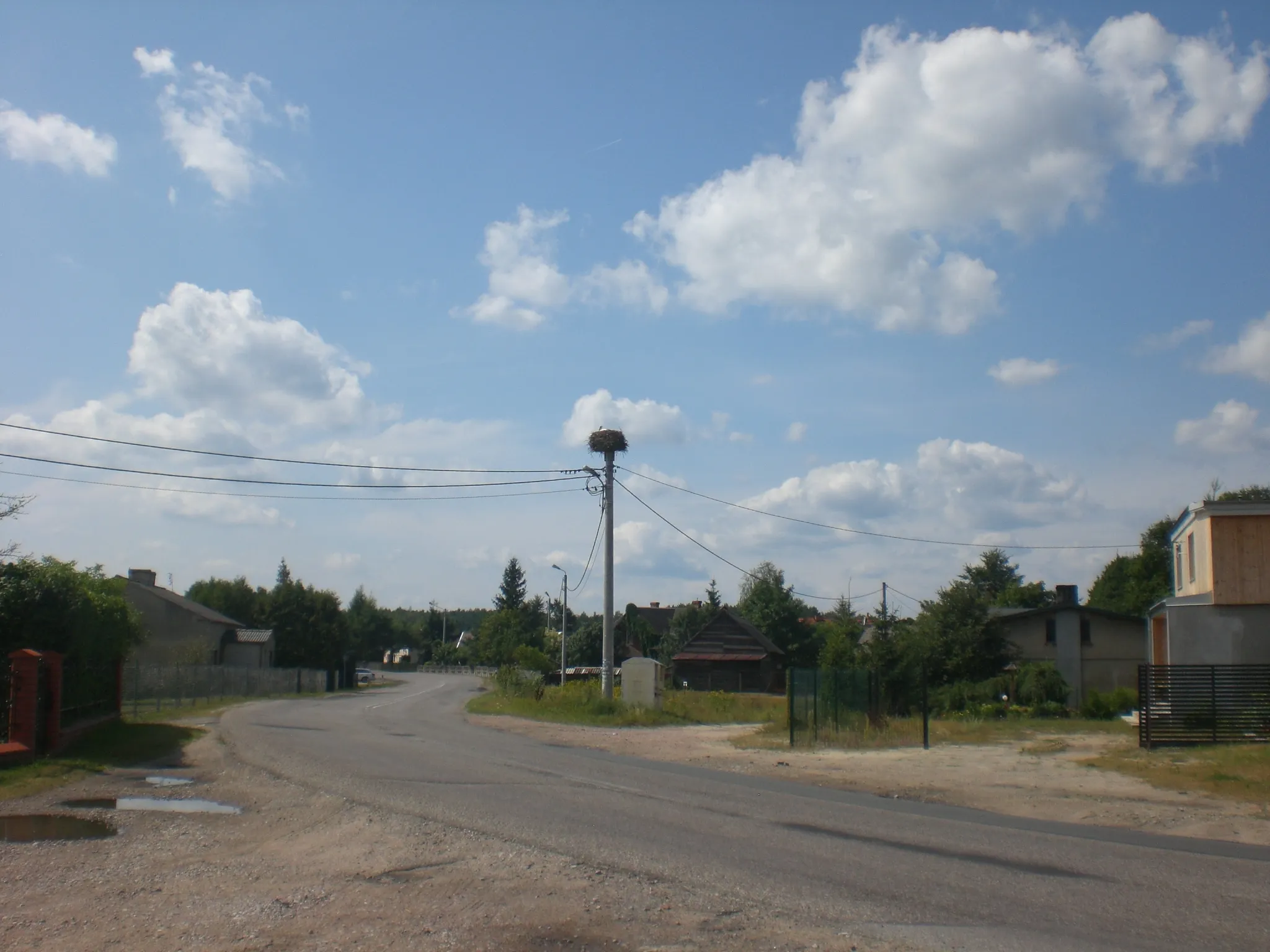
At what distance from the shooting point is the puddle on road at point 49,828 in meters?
11.5

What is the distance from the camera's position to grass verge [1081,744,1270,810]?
1644cm

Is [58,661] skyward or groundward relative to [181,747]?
skyward

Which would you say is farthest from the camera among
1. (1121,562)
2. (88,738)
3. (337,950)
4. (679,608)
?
(679,608)

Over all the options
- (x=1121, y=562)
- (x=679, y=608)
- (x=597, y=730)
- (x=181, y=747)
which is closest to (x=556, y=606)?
(x=679, y=608)

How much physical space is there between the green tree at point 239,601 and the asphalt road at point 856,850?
66875 mm

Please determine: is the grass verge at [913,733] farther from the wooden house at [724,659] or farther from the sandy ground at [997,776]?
the wooden house at [724,659]

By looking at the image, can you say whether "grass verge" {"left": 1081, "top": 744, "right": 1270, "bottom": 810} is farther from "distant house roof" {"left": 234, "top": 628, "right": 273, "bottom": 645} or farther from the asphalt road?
"distant house roof" {"left": 234, "top": 628, "right": 273, "bottom": 645}

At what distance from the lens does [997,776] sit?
18.8 meters

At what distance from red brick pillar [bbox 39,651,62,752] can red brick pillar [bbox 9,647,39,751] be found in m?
0.48

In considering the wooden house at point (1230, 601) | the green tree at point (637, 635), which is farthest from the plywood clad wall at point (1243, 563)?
the green tree at point (637, 635)

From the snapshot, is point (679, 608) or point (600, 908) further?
point (679, 608)

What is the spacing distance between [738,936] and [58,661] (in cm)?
1682

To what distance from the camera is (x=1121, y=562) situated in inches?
3263

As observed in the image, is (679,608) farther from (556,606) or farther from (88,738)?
(88,738)
